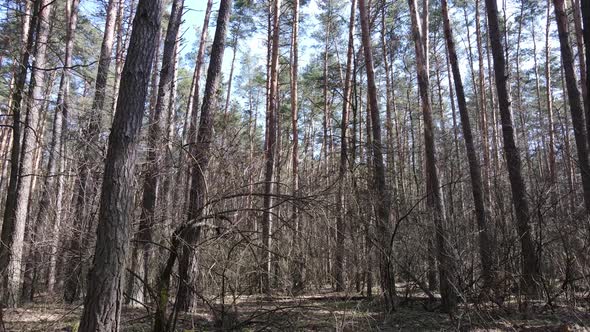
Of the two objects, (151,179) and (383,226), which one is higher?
(151,179)

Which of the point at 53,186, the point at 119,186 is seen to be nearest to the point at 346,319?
the point at 119,186

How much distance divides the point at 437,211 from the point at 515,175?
5.81 feet

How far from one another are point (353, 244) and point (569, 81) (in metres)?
Result: 6.71

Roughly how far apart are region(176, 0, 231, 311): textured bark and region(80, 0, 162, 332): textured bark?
3.25 ft

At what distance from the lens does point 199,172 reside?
5715 mm

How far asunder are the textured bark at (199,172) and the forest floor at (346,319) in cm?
50

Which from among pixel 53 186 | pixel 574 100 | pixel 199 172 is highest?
pixel 574 100

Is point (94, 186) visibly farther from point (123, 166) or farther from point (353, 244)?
point (353, 244)

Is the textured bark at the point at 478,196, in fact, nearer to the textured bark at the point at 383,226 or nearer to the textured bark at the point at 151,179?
the textured bark at the point at 383,226

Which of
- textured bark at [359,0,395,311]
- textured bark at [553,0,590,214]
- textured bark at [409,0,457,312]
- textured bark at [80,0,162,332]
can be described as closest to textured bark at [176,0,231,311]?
textured bark at [80,0,162,332]

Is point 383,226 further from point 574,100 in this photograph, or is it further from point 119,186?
point 574,100

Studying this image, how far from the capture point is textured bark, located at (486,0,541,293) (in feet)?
21.9

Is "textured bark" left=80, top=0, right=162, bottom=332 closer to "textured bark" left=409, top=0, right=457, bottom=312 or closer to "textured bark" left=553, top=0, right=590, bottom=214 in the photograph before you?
"textured bark" left=409, top=0, right=457, bottom=312

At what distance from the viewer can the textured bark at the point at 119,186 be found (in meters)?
3.58
